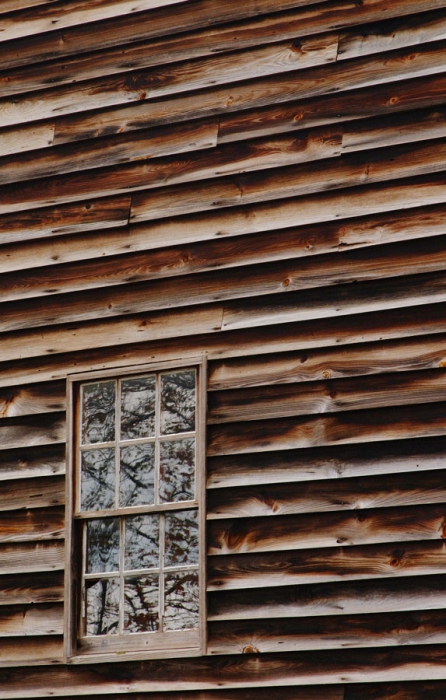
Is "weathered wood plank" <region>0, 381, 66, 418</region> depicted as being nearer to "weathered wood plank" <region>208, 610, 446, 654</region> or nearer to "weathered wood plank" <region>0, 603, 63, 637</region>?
"weathered wood plank" <region>0, 603, 63, 637</region>

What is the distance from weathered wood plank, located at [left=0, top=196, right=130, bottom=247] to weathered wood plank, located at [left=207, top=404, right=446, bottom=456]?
163cm

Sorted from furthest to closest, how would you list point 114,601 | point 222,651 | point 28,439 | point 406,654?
1. point 28,439
2. point 114,601
3. point 222,651
4. point 406,654

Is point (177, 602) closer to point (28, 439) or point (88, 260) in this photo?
point (28, 439)

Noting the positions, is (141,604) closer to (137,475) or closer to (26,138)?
(137,475)

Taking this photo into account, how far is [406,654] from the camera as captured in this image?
21.1 feet

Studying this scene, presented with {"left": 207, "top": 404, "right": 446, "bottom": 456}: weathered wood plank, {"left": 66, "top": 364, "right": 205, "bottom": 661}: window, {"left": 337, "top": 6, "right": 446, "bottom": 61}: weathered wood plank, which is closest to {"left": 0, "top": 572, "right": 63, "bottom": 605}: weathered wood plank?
{"left": 66, "top": 364, "right": 205, "bottom": 661}: window

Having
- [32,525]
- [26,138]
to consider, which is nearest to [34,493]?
[32,525]

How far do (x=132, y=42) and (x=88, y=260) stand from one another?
1.53 meters

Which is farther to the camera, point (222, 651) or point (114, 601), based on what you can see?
point (114, 601)

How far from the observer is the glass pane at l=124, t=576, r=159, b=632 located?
23.5 ft

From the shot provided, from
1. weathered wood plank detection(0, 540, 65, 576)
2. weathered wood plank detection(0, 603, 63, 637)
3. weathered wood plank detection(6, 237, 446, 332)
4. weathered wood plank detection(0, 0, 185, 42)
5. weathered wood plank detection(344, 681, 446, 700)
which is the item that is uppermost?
weathered wood plank detection(0, 0, 185, 42)

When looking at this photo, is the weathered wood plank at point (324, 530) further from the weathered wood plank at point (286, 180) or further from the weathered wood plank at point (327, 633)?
the weathered wood plank at point (286, 180)

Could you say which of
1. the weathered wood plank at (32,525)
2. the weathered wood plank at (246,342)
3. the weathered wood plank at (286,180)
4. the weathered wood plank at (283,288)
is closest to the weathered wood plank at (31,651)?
the weathered wood plank at (32,525)

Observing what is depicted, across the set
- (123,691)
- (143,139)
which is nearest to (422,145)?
(143,139)
